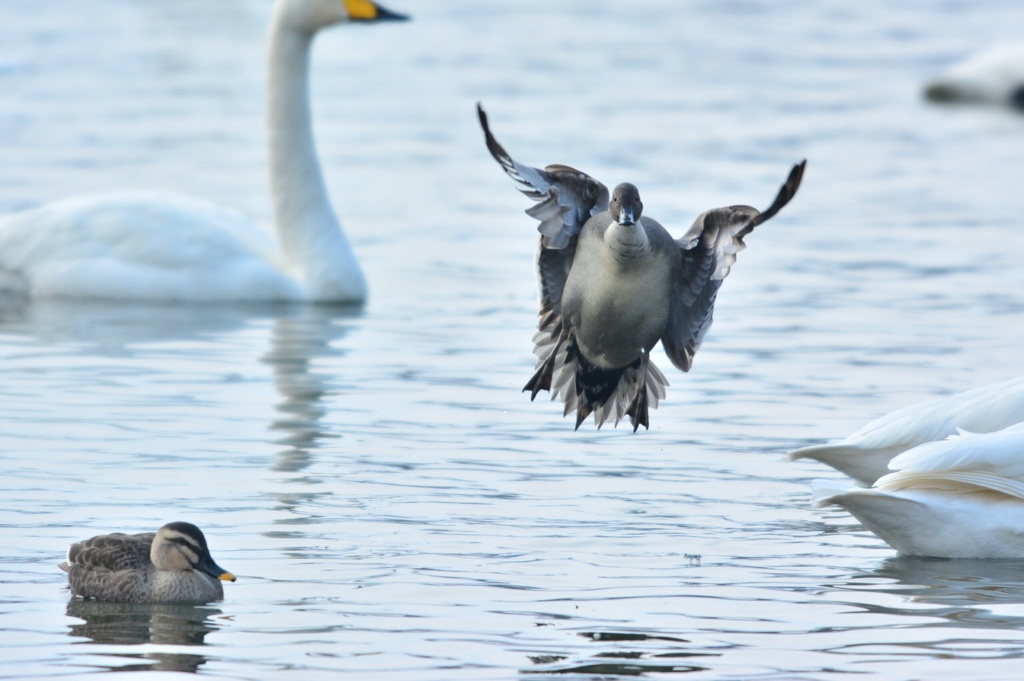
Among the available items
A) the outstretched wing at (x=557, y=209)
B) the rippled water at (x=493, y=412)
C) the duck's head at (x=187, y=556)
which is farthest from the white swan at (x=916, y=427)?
the duck's head at (x=187, y=556)

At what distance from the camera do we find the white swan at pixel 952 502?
28.1ft

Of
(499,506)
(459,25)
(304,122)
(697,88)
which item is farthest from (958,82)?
(499,506)

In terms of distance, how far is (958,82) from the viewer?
26.8 m

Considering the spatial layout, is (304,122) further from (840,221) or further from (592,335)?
(592,335)

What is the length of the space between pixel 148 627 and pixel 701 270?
2.62m

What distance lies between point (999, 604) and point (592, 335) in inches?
75.7

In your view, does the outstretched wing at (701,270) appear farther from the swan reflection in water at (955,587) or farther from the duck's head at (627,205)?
the swan reflection in water at (955,587)

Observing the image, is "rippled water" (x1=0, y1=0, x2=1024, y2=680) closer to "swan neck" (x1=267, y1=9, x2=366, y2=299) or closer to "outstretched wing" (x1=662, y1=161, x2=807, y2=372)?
"swan neck" (x1=267, y1=9, x2=366, y2=299)

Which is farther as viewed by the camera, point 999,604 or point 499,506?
point 499,506

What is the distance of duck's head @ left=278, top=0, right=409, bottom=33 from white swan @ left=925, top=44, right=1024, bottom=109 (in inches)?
516

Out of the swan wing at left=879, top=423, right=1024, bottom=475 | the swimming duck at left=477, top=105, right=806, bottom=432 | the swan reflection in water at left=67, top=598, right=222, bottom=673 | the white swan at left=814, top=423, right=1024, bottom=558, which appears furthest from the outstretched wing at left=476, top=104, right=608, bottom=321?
the swan reflection in water at left=67, top=598, right=222, bottom=673

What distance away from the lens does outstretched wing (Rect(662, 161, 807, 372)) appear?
27.5 feet

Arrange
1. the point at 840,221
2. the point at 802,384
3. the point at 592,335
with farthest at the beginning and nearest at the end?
the point at 840,221 < the point at 802,384 < the point at 592,335

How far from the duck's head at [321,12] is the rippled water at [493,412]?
1.83 m
